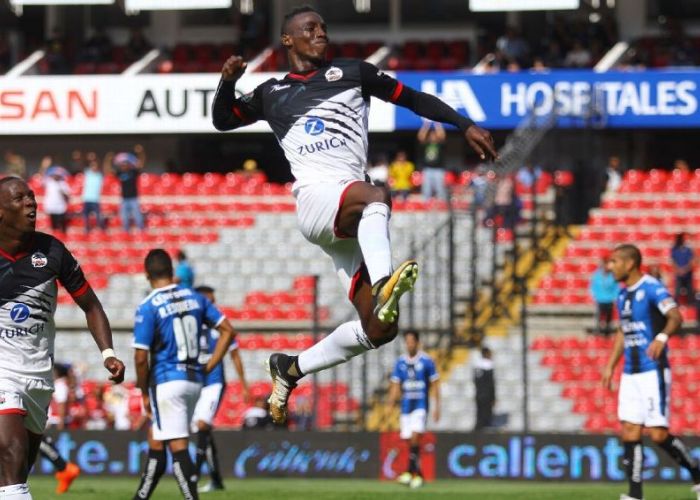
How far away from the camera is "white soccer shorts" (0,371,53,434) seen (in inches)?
364

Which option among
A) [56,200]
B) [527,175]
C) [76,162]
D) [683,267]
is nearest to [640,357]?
[683,267]

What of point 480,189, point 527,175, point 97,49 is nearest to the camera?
point 480,189

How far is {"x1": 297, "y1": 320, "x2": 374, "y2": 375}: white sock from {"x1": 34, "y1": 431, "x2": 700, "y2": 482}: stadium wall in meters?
10.1

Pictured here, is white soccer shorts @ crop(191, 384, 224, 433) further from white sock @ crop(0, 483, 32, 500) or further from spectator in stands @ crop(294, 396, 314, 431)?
white sock @ crop(0, 483, 32, 500)

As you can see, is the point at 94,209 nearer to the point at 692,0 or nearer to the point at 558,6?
the point at 558,6

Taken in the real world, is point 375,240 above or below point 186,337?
above

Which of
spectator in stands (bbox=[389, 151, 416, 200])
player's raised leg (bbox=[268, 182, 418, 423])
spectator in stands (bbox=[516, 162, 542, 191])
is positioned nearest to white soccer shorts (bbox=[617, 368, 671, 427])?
player's raised leg (bbox=[268, 182, 418, 423])

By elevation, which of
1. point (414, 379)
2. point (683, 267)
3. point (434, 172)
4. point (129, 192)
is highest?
point (434, 172)

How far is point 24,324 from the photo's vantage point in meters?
9.36

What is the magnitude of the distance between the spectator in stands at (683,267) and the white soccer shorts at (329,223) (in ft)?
50.1

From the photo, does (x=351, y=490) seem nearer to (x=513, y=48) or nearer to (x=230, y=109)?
(x=230, y=109)

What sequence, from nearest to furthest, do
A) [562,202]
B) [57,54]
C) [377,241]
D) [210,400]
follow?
[377,241] → [210,400] → [562,202] → [57,54]

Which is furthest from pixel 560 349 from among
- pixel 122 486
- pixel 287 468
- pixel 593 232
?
pixel 122 486

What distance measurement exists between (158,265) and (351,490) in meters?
5.51
